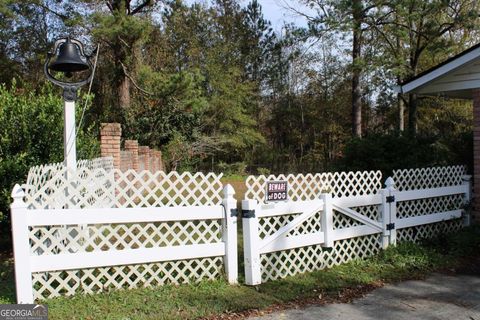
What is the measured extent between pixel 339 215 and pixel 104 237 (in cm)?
348

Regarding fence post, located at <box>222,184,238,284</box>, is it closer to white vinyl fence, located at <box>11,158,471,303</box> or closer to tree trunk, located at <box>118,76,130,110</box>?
white vinyl fence, located at <box>11,158,471,303</box>

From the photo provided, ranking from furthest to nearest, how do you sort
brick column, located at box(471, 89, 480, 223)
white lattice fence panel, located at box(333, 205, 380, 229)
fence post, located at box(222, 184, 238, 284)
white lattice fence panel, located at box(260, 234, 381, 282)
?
brick column, located at box(471, 89, 480, 223) < white lattice fence panel, located at box(333, 205, 380, 229) < white lattice fence panel, located at box(260, 234, 381, 282) < fence post, located at box(222, 184, 238, 284)

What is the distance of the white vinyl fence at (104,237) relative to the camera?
427 cm

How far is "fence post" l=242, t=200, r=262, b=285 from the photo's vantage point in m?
5.13

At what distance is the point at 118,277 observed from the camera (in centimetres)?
495

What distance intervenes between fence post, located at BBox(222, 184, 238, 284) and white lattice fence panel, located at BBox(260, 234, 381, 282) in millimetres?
402

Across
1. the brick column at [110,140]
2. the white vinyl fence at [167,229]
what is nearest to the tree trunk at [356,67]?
the brick column at [110,140]

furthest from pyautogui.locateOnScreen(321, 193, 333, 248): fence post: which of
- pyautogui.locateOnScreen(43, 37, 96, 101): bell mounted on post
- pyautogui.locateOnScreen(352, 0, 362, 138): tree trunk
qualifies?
pyautogui.locateOnScreen(352, 0, 362, 138): tree trunk

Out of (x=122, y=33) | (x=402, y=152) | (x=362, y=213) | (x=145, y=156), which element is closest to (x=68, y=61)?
(x=362, y=213)

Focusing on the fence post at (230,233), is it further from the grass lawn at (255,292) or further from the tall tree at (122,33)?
the tall tree at (122,33)

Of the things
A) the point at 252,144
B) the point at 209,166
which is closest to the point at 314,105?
the point at 252,144

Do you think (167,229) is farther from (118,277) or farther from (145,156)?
(145,156)

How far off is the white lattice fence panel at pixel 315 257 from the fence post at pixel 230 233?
402 millimetres

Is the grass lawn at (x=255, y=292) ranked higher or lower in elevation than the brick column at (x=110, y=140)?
lower
